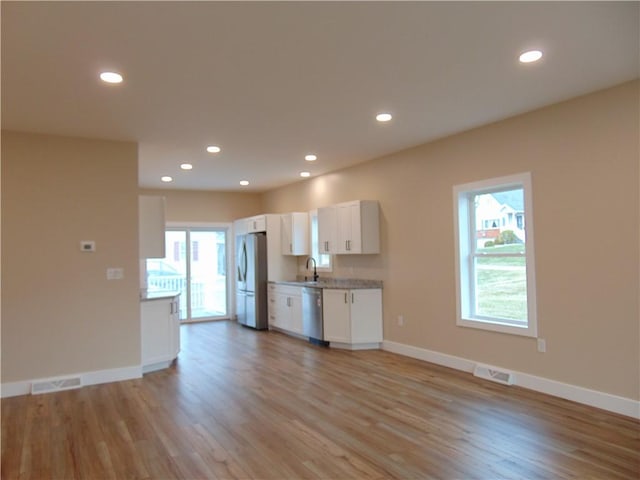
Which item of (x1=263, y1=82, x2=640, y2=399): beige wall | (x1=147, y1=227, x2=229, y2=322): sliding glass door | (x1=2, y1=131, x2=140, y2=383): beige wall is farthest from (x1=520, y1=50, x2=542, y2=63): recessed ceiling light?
(x1=147, y1=227, x2=229, y2=322): sliding glass door

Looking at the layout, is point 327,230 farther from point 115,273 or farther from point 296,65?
point 296,65

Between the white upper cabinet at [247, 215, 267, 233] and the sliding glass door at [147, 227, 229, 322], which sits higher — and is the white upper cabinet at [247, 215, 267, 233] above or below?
above

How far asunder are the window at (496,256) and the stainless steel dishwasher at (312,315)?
7.20ft

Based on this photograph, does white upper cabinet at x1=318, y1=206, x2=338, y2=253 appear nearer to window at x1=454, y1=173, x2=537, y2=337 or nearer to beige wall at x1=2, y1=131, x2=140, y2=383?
window at x1=454, y1=173, x2=537, y2=337

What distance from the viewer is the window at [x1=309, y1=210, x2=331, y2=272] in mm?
7474

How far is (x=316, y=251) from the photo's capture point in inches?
307

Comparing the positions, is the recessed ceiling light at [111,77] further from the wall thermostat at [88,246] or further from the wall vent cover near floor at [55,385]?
the wall vent cover near floor at [55,385]

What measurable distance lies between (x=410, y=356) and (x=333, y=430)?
250 cm

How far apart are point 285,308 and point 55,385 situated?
364 cm

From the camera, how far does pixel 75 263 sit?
4738mm

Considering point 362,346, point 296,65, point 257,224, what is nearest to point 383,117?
point 296,65

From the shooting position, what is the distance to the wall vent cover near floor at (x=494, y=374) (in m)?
4.36

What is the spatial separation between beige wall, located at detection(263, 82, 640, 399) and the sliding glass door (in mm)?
4959

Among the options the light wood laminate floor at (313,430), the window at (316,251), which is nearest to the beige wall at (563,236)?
the light wood laminate floor at (313,430)
